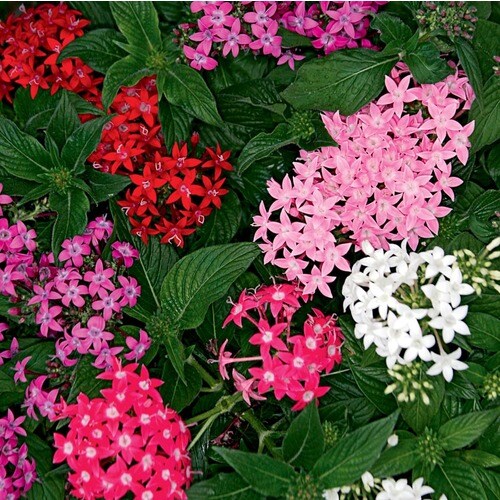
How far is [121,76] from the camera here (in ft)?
4.69

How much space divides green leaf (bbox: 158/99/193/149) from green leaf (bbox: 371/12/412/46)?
412mm

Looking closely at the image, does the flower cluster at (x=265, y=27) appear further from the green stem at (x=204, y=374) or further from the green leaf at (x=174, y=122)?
the green stem at (x=204, y=374)

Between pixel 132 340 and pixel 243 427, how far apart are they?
301mm

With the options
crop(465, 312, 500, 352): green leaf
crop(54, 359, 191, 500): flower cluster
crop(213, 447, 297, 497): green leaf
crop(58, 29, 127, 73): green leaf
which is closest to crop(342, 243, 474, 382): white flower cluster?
crop(465, 312, 500, 352): green leaf

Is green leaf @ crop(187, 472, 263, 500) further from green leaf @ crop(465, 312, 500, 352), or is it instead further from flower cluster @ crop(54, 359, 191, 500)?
green leaf @ crop(465, 312, 500, 352)

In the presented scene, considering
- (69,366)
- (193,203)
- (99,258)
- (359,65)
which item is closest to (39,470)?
(69,366)

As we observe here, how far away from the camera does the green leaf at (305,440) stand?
1.17 meters

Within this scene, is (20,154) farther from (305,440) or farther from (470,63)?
(470,63)

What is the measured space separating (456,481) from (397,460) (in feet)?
0.38

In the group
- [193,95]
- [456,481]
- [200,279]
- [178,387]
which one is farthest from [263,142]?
[456,481]

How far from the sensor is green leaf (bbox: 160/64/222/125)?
4.69ft

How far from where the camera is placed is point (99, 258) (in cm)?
144

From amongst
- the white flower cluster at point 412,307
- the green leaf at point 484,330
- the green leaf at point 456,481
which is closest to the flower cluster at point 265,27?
the white flower cluster at point 412,307

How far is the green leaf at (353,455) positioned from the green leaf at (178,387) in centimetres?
28
